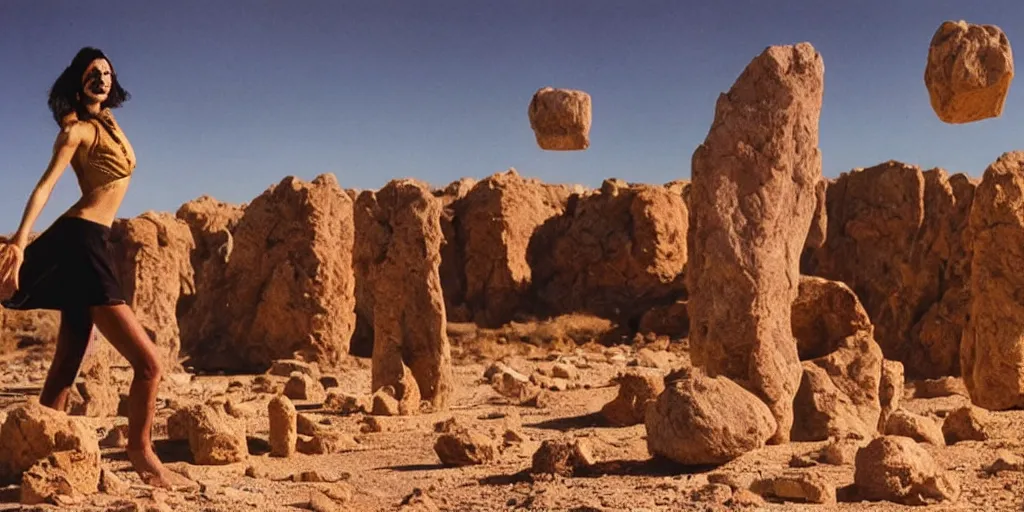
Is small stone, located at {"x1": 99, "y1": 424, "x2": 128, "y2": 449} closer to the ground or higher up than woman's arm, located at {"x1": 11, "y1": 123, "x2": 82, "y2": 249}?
closer to the ground

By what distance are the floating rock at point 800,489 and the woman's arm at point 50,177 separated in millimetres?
4151

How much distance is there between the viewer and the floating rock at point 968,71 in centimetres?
783

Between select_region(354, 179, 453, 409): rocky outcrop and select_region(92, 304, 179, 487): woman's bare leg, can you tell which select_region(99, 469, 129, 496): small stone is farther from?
select_region(354, 179, 453, 409): rocky outcrop

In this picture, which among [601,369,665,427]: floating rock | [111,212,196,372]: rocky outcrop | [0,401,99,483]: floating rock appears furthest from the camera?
[111,212,196,372]: rocky outcrop

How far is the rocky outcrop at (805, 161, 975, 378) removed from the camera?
62.3ft

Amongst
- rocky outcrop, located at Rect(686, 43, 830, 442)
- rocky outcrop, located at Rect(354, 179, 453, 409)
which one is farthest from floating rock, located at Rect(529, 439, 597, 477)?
rocky outcrop, located at Rect(354, 179, 453, 409)

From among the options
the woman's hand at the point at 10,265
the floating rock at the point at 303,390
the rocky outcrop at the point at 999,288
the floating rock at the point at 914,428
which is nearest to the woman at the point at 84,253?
the woman's hand at the point at 10,265

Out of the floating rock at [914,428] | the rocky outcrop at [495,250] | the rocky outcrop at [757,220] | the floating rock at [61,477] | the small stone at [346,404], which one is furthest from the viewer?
the rocky outcrop at [495,250]

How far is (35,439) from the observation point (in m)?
4.84

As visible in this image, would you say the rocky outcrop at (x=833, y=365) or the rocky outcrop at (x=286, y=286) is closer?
the rocky outcrop at (x=833, y=365)

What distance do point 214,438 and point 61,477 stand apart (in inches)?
120

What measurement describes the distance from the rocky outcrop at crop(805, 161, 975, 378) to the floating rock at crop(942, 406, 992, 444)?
9.93m

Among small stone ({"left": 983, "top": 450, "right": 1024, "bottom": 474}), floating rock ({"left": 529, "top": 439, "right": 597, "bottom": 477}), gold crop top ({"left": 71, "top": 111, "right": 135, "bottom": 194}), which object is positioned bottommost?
small stone ({"left": 983, "top": 450, "right": 1024, "bottom": 474})

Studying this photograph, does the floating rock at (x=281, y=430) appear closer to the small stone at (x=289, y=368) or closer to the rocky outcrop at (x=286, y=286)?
the small stone at (x=289, y=368)
